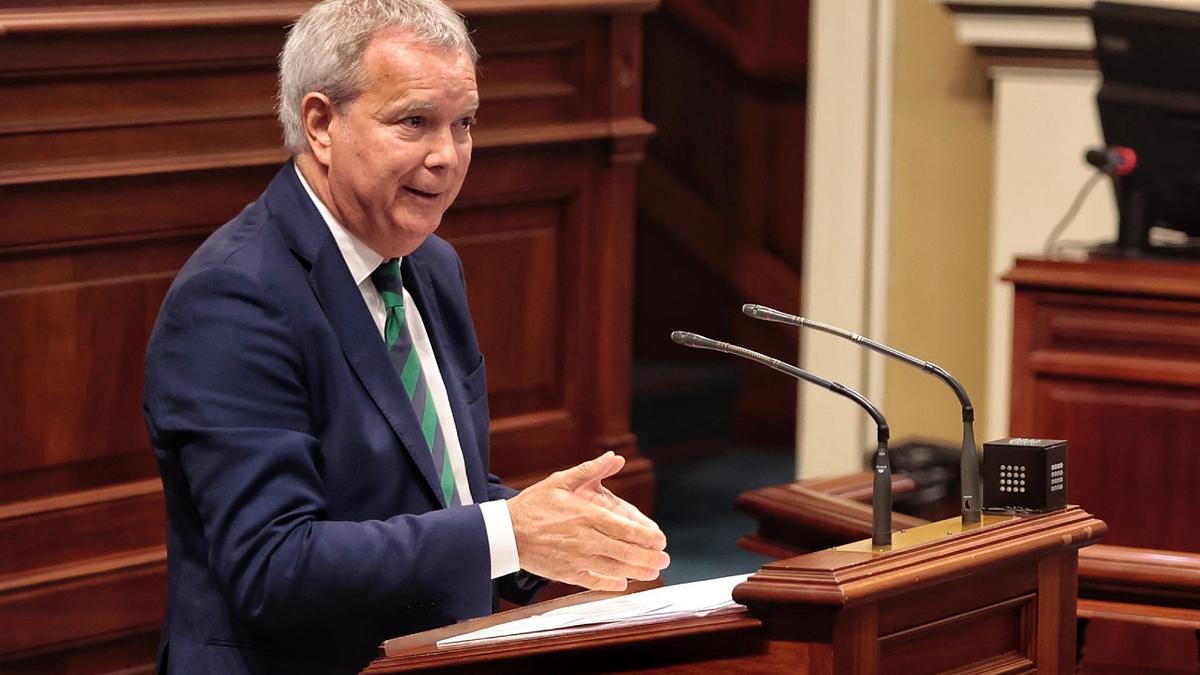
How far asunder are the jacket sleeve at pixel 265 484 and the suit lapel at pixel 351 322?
0.08 m

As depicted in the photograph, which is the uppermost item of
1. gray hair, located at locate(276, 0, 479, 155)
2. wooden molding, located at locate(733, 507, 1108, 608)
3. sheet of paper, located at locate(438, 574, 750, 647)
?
gray hair, located at locate(276, 0, 479, 155)

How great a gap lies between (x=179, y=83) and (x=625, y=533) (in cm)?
203

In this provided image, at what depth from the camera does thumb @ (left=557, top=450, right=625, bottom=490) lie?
188cm

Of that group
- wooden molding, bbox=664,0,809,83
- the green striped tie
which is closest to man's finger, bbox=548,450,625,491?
the green striped tie

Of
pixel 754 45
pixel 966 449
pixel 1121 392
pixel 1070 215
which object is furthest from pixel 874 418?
pixel 754 45

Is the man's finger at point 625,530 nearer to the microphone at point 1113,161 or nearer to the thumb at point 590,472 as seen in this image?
the thumb at point 590,472

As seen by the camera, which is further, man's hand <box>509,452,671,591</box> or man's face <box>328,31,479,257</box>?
man's face <box>328,31,479,257</box>

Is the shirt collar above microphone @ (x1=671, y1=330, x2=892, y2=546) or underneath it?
above

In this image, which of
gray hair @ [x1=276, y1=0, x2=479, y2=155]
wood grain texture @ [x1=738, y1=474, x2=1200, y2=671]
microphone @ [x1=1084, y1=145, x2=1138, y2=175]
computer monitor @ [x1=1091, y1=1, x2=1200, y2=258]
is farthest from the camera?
microphone @ [x1=1084, y1=145, x2=1138, y2=175]

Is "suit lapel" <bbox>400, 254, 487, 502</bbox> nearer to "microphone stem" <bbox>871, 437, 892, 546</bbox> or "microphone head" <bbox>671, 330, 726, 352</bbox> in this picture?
"microphone head" <bbox>671, 330, 726, 352</bbox>

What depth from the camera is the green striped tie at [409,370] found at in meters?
2.21

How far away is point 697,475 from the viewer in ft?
18.6

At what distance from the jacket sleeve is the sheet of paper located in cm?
14

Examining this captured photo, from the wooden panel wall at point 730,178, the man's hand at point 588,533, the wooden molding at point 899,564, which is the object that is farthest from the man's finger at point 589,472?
the wooden panel wall at point 730,178
